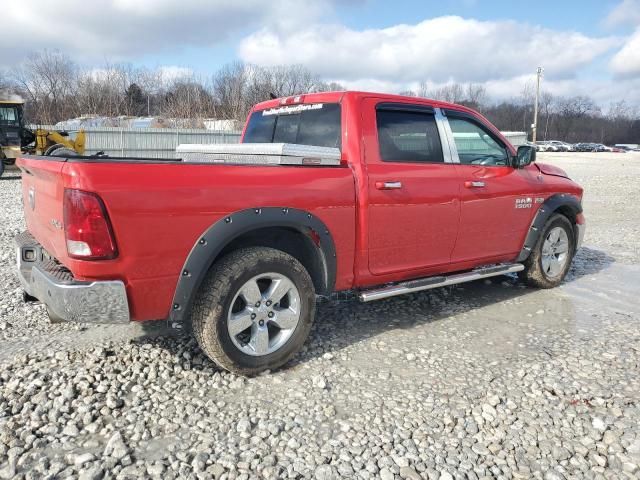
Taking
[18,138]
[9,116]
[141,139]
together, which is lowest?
[18,138]

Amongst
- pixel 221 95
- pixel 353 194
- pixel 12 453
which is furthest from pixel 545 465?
pixel 221 95

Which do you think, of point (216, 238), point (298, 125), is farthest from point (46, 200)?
point (298, 125)

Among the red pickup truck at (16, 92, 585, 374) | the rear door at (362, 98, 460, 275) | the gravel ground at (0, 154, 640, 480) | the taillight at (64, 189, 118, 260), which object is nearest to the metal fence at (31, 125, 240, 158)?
the red pickup truck at (16, 92, 585, 374)

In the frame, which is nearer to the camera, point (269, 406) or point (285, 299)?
point (269, 406)

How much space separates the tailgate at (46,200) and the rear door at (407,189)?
2084mm

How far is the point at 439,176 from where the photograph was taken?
4.48 meters

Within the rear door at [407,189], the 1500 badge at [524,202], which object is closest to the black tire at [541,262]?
the 1500 badge at [524,202]

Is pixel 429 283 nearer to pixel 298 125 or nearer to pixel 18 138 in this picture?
pixel 298 125

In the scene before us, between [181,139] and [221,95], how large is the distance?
1982 cm

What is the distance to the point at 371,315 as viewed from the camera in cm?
492

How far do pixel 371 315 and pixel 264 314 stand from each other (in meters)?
1.58

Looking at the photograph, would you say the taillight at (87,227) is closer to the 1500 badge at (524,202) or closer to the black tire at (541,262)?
the 1500 badge at (524,202)

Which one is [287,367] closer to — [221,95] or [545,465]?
[545,465]

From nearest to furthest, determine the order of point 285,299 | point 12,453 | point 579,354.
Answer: point 12,453 < point 285,299 < point 579,354
